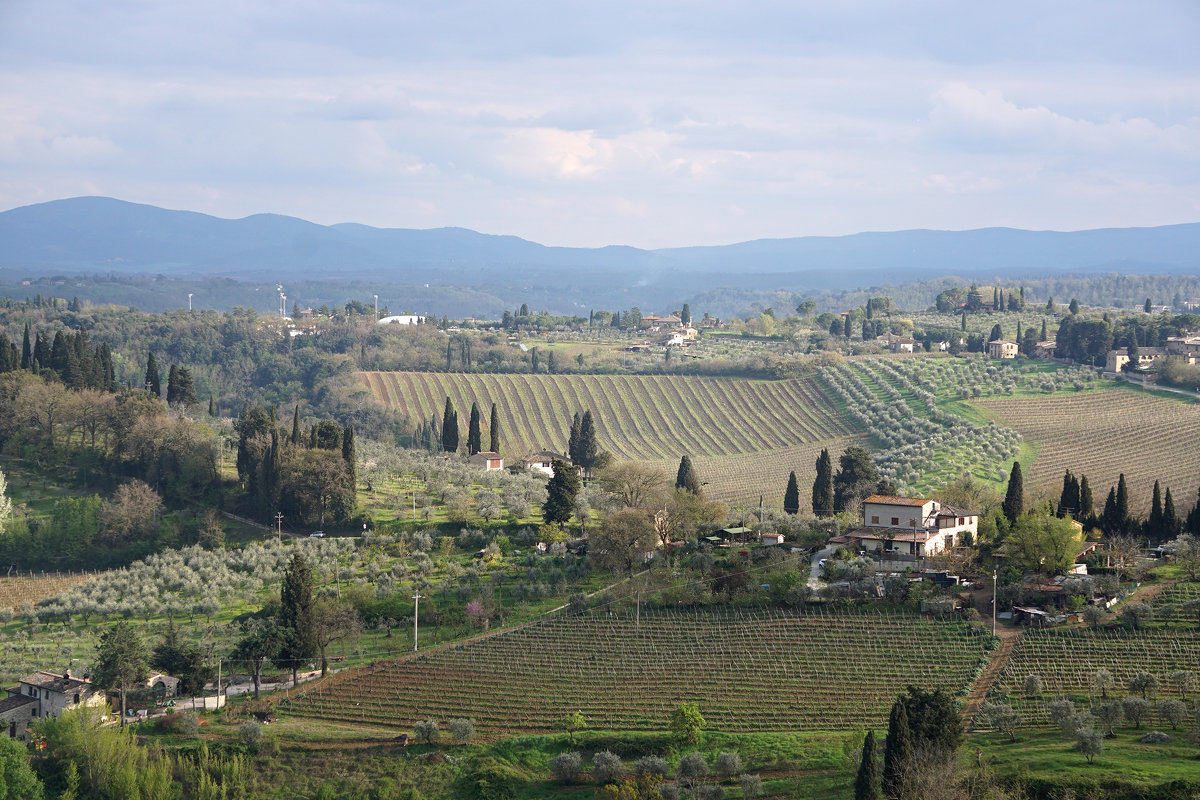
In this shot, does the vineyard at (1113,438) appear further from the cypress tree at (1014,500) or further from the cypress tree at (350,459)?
the cypress tree at (350,459)

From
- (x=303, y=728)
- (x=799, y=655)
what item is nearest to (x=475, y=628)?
→ (x=303, y=728)

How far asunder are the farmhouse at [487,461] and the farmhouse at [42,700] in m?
41.6

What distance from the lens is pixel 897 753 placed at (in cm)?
3828

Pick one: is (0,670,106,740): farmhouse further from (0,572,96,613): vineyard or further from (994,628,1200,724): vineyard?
(994,628,1200,724): vineyard

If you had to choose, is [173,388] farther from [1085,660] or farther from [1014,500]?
[1085,660]

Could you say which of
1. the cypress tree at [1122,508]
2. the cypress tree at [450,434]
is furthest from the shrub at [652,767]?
the cypress tree at [450,434]

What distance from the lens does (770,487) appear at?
91.7 m

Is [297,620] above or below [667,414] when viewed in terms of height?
below

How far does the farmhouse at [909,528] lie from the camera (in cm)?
5922

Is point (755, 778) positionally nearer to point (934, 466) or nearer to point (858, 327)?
point (934, 466)

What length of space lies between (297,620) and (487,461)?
124 ft

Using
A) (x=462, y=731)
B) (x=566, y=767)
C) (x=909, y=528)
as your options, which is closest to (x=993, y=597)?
(x=909, y=528)

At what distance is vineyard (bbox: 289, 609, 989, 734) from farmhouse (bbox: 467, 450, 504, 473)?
35.4 m

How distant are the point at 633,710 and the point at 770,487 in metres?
46.6
